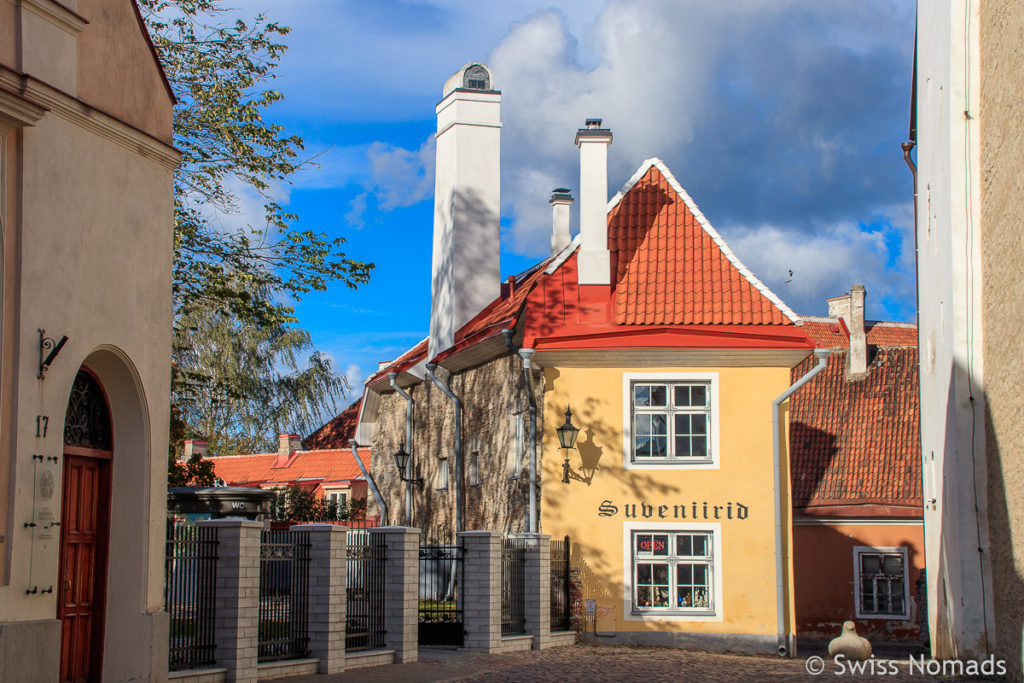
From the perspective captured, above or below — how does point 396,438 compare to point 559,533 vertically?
above

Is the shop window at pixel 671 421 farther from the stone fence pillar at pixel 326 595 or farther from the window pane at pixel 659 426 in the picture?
the stone fence pillar at pixel 326 595

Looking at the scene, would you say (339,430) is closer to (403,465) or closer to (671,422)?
(403,465)

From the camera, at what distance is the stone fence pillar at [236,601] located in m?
11.9

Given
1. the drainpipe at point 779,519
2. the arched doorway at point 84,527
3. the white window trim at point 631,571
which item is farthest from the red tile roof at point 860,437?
the arched doorway at point 84,527

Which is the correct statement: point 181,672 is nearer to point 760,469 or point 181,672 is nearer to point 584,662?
point 584,662

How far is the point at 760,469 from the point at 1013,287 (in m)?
7.45

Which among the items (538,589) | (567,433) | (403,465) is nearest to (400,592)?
(538,589)

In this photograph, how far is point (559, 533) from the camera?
18.9 metres

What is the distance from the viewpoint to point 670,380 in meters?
19.5

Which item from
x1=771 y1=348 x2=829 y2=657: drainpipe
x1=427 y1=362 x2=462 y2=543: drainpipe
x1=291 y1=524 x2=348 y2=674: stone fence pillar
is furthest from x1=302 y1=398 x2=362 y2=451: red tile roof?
x1=291 y1=524 x2=348 y2=674: stone fence pillar

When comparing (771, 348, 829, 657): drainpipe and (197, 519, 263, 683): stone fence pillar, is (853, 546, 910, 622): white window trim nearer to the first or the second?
(771, 348, 829, 657): drainpipe

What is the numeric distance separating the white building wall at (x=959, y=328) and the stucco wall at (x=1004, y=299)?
363mm

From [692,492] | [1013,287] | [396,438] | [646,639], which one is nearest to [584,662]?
[646,639]

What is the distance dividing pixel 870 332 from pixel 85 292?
39.8 m
